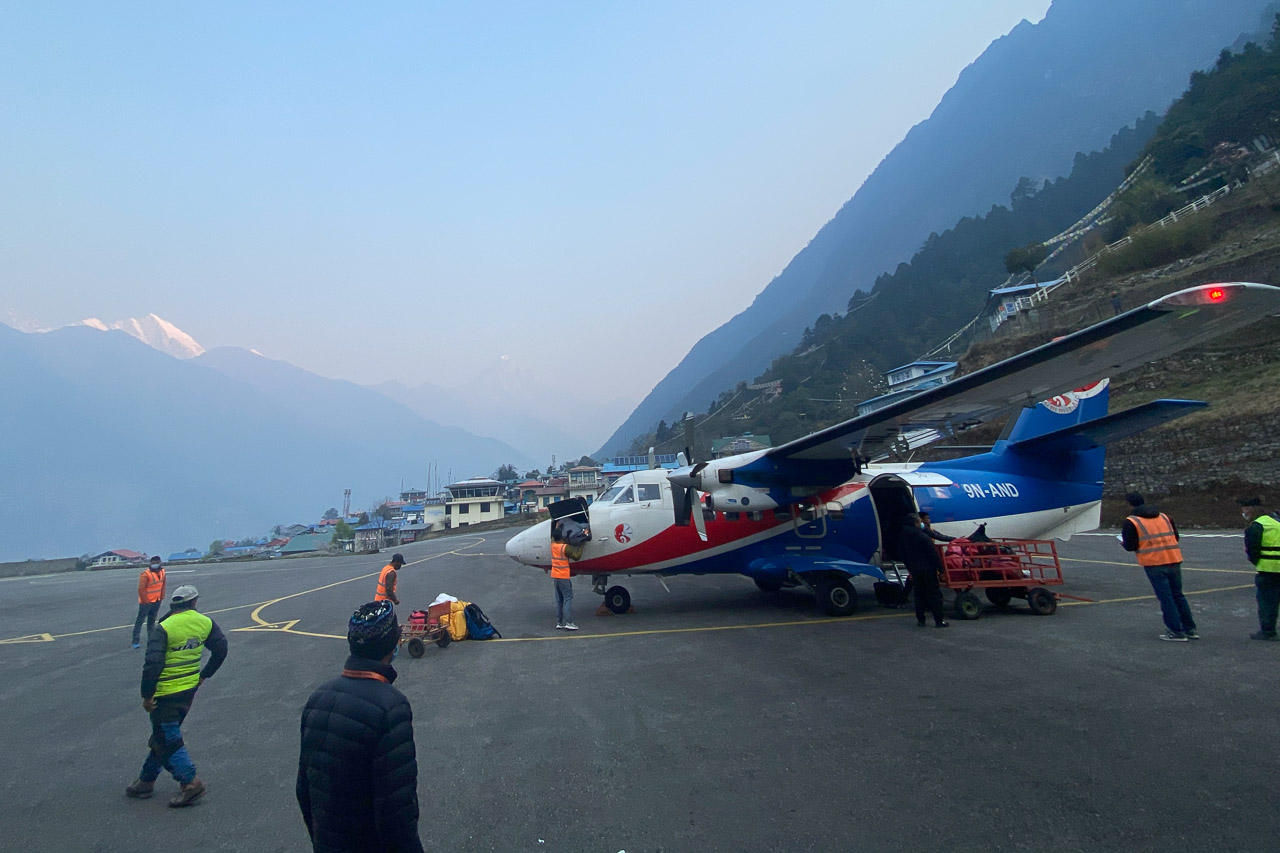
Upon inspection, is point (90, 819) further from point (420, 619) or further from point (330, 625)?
point (330, 625)

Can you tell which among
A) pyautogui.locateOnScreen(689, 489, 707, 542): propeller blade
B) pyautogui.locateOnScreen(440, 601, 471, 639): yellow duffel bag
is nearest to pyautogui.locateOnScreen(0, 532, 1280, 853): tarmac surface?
pyautogui.locateOnScreen(440, 601, 471, 639): yellow duffel bag

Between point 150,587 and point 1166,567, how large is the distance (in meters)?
15.3

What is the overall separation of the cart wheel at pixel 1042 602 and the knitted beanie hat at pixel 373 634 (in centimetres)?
978

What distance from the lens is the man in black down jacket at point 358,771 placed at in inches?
89.4

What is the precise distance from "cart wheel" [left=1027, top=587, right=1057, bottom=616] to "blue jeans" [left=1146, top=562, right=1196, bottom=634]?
6.28ft

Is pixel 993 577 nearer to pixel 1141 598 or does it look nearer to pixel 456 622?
pixel 1141 598

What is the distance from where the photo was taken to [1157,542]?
674 cm

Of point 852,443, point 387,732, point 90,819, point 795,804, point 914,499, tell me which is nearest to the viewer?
point 387,732

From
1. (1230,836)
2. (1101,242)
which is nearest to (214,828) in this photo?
(1230,836)

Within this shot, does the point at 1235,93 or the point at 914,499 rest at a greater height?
the point at 1235,93

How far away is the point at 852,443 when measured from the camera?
8.90m

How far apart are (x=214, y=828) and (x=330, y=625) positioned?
7.87 meters

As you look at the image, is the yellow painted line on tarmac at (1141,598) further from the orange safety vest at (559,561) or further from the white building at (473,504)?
the white building at (473,504)

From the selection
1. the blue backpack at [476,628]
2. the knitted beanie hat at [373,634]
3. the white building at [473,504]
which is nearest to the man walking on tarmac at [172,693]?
the knitted beanie hat at [373,634]
